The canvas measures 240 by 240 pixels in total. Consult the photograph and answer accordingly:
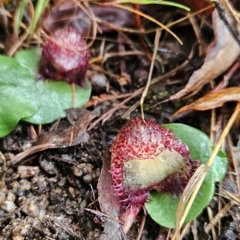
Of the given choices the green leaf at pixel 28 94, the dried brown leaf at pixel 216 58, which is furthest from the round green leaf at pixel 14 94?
the dried brown leaf at pixel 216 58

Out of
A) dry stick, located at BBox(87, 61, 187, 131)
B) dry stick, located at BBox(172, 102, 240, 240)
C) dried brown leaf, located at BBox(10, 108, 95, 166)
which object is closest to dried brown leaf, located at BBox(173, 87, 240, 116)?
dry stick, located at BBox(172, 102, 240, 240)

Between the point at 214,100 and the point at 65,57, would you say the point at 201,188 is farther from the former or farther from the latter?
the point at 65,57

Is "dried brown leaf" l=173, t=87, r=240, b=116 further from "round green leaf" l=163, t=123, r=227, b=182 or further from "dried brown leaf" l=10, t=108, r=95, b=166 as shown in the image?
"dried brown leaf" l=10, t=108, r=95, b=166

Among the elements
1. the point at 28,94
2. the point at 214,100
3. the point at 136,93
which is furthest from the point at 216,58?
the point at 28,94

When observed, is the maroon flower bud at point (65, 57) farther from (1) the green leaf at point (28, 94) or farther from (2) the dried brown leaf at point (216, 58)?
(2) the dried brown leaf at point (216, 58)

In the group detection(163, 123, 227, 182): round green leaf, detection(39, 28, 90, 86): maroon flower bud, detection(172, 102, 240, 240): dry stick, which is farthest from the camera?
detection(39, 28, 90, 86): maroon flower bud
